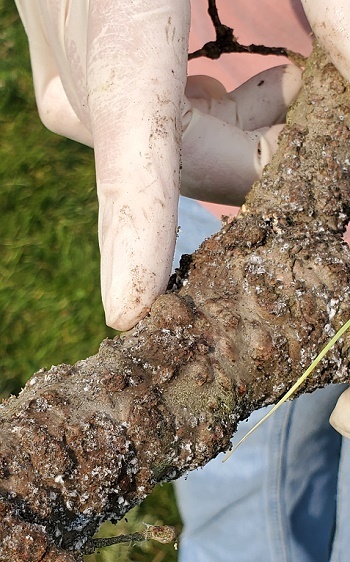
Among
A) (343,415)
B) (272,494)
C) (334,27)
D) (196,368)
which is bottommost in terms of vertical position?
(272,494)

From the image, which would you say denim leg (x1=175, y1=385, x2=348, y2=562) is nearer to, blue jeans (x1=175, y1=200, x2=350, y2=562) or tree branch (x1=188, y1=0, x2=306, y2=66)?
blue jeans (x1=175, y1=200, x2=350, y2=562)

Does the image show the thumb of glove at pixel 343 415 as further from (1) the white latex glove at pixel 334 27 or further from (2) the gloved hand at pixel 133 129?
(1) the white latex glove at pixel 334 27

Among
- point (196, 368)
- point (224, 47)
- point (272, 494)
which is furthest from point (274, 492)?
point (224, 47)

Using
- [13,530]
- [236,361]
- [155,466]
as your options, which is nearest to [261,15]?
[236,361]

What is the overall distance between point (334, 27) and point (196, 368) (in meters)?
0.89

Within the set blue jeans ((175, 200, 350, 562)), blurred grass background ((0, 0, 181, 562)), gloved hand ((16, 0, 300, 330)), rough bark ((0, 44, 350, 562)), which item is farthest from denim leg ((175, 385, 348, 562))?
gloved hand ((16, 0, 300, 330))

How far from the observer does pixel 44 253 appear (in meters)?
3.45

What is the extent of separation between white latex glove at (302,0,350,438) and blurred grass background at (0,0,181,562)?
1.94 metres

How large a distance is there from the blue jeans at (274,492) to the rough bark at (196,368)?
106 centimetres

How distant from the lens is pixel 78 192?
360 centimetres

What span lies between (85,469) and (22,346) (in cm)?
220

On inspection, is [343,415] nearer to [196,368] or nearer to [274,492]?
[196,368]

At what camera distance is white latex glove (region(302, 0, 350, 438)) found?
5.28ft

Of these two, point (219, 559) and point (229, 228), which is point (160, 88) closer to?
point (229, 228)
